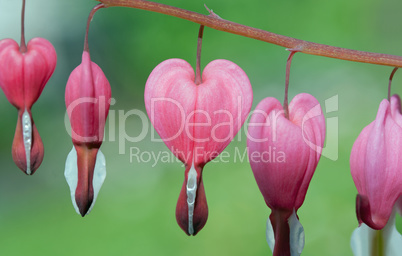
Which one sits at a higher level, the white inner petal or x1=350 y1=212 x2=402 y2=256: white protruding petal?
the white inner petal

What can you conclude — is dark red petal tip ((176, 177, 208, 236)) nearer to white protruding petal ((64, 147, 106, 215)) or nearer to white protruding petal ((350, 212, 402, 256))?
white protruding petal ((64, 147, 106, 215))

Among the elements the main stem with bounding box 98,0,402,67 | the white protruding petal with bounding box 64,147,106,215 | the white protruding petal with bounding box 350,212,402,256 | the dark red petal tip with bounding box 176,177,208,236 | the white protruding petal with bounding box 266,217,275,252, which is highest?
the main stem with bounding box 98,0,402,67

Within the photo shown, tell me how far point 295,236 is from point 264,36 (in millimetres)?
282

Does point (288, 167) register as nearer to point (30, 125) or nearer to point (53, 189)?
point (30, 125)

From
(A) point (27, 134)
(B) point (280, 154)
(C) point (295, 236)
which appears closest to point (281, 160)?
(B) point (280, 154)

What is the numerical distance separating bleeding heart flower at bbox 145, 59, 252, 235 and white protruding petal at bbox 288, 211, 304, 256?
0.12 m

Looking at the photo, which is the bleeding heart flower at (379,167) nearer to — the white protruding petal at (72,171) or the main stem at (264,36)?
the main stem at (264,36)

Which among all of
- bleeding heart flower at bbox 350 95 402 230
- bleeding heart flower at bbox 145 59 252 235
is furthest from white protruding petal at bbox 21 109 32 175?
bleeding heart flower at bbox 350 95 402 230

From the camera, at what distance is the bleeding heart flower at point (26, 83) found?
0.76 m

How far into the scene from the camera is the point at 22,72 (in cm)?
78

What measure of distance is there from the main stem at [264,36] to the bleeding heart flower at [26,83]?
136 millimetres

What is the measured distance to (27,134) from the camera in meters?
0.76

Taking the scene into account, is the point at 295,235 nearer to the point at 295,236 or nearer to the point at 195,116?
the point at 295,236

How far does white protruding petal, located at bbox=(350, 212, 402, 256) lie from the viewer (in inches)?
31.4
